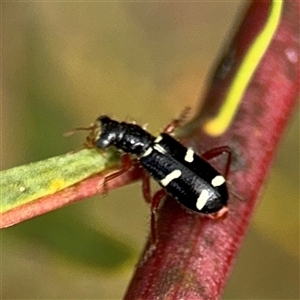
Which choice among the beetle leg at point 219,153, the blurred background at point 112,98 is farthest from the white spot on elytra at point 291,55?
the blurred background at point 112,98

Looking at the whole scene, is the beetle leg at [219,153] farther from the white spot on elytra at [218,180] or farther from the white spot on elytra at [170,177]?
the white spot on elytra at [170,177]

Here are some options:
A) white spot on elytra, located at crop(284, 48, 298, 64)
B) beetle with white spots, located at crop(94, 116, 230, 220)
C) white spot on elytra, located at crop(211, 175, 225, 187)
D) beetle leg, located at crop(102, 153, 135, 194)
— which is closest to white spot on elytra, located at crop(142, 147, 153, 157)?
beetle with white spots, located at crop(94, 116, 230, 220)

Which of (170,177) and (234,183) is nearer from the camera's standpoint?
(234,183)

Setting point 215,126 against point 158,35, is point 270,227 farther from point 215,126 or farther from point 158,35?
point 215,126

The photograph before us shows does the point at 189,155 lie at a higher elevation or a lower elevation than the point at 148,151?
higher

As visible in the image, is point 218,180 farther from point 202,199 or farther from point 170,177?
point 170,177

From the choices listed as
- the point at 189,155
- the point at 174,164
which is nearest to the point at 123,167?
the point at 189,155

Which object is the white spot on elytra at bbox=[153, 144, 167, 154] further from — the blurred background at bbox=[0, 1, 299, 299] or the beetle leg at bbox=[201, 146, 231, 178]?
the blurred background at bbox=[0, 1, 299, 299]
